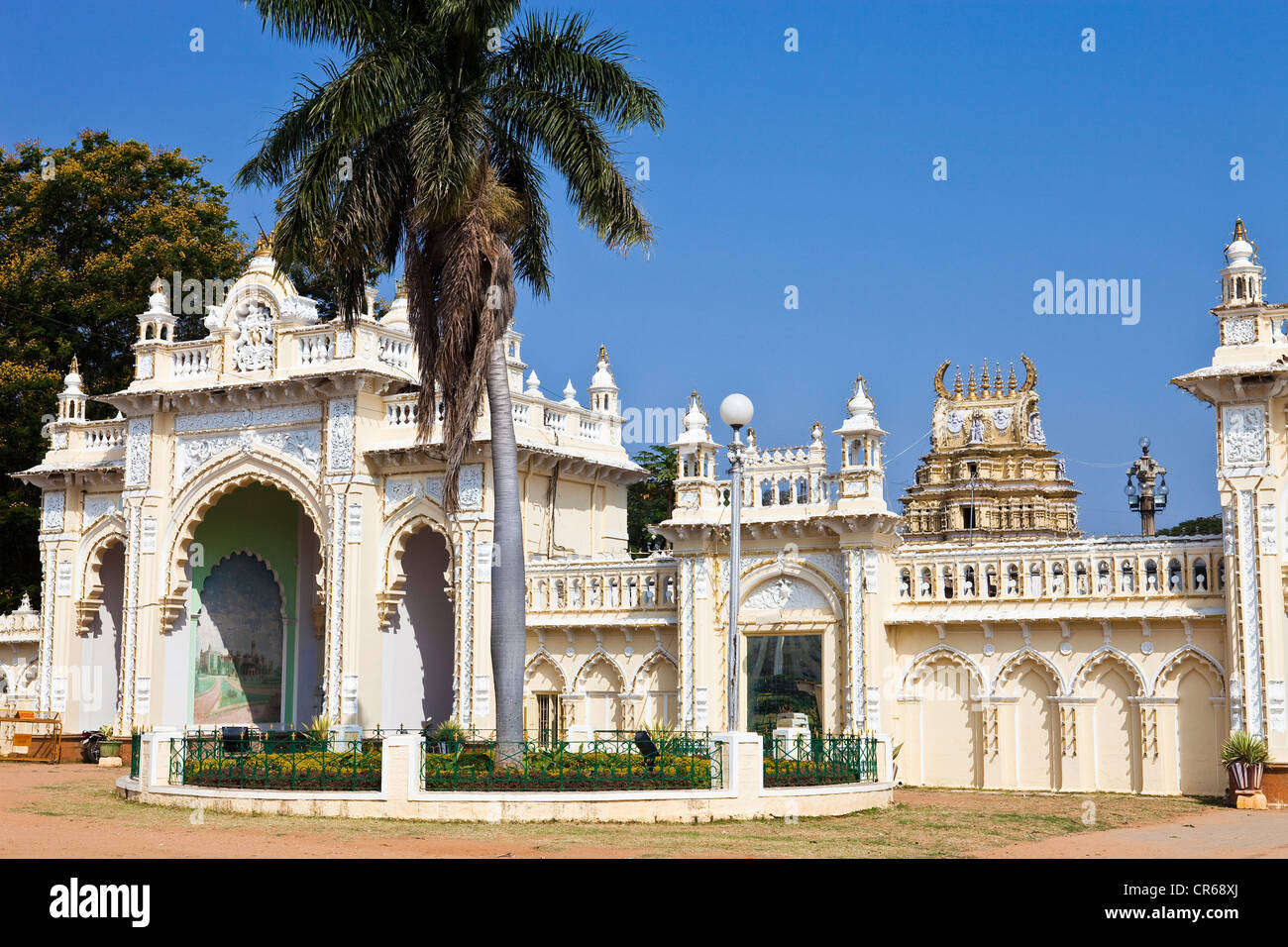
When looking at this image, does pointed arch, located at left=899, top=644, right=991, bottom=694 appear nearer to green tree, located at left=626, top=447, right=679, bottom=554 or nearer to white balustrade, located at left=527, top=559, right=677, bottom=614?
white balustrade, located at left=527, top=559, right=677, bottom=614

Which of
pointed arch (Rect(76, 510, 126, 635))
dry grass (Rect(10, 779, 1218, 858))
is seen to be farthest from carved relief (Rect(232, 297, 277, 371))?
dry grass (Rect(10, 779, 1218, 858))

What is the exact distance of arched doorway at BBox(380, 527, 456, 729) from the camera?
29.3 m

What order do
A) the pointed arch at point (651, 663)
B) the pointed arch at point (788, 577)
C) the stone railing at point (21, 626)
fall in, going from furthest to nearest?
the stone railing at point (21, 626), the pointed arch at point (651, 663), the pointed arch at point (788, 577)

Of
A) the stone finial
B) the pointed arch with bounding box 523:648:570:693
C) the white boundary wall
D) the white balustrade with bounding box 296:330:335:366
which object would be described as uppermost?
the stone finial

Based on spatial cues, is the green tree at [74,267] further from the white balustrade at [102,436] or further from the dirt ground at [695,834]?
the dirt ground at [695,834]

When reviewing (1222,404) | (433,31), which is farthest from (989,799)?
(433,31)

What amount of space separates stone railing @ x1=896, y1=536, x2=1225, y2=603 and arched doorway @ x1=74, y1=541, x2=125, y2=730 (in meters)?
18.4

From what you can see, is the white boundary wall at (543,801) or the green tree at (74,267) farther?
the green tree at (74,267)

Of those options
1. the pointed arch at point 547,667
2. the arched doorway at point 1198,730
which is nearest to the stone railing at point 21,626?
the pointed arch at point 547,667

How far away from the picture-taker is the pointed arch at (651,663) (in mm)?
27000

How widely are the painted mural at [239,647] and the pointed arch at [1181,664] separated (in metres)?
17.9

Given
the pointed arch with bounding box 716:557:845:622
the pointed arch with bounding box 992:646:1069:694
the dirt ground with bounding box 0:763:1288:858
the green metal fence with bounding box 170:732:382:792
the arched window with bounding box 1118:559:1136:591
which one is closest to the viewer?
the dirt ground with bounding box 0:763:1288:858

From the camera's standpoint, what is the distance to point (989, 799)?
2241 cm
